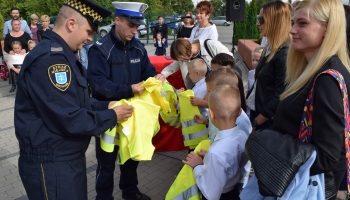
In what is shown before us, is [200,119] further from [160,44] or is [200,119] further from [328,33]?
[160,44]

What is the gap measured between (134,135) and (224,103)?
874 millimetres

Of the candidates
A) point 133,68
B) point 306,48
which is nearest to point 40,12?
point 133,68

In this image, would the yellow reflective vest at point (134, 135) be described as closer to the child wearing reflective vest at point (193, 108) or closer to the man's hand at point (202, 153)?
the man's hand at point (202, 153)

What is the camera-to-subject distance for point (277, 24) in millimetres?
2756

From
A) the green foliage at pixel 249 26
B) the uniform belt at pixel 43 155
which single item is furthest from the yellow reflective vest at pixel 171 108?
the green foliage at pixel 249 26

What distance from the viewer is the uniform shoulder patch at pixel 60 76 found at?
1.83m

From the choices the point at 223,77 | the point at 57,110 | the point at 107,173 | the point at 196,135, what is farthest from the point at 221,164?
the point at 107,173

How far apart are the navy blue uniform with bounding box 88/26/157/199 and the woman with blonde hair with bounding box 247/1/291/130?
1.22m

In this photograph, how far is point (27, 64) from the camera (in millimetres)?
1833

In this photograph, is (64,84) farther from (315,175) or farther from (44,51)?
(315,175)

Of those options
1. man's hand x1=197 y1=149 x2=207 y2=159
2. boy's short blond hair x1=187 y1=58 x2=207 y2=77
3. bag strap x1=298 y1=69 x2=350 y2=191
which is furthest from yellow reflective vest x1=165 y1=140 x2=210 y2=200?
boy's short blond hair x1=187 y1=58 x2=207 y2=77

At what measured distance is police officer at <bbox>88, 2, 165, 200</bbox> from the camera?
9.40 ft

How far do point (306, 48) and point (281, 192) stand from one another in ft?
2.56

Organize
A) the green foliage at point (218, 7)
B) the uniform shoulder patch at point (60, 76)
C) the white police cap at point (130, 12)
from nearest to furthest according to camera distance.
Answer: the uniform shoulder patch at point (60, 76)
the white police cap at point (130, 12)
the green foliage at point (218, 7)
